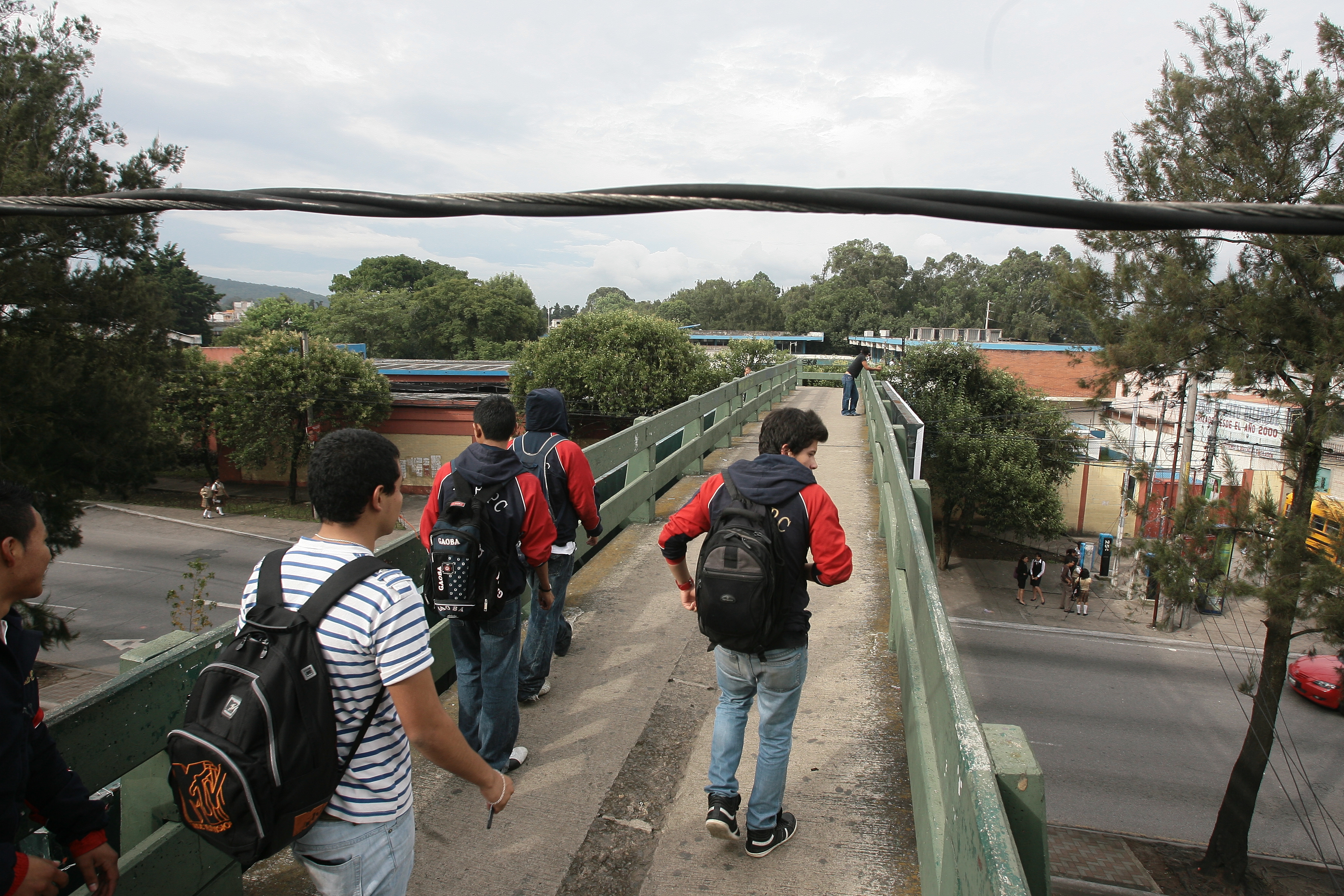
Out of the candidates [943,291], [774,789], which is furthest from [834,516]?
[943,291]

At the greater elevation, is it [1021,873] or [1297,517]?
[1021,873]

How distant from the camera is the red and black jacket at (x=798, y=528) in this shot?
120 inches

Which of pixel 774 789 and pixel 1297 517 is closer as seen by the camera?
pixel 774 789

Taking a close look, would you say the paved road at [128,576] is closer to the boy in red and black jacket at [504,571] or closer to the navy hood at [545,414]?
the navy hood at [545,414]

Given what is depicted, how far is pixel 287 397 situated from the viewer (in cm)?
3045

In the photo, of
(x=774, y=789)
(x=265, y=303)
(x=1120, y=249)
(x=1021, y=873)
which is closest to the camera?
(x=1021, y=873)

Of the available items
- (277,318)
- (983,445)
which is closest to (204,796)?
(983,445)

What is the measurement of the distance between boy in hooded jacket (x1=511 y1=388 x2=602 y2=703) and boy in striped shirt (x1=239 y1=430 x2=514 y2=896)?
207 centimetres

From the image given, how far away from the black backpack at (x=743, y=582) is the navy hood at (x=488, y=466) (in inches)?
38.0

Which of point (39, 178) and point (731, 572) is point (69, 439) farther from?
point (731, 572)

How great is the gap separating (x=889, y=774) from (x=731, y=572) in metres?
1.67

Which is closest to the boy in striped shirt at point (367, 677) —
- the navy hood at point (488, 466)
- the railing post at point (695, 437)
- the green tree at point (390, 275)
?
the navy hood at point (488, 466)

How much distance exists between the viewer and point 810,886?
3.07 m

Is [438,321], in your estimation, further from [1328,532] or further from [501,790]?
[501,790]
